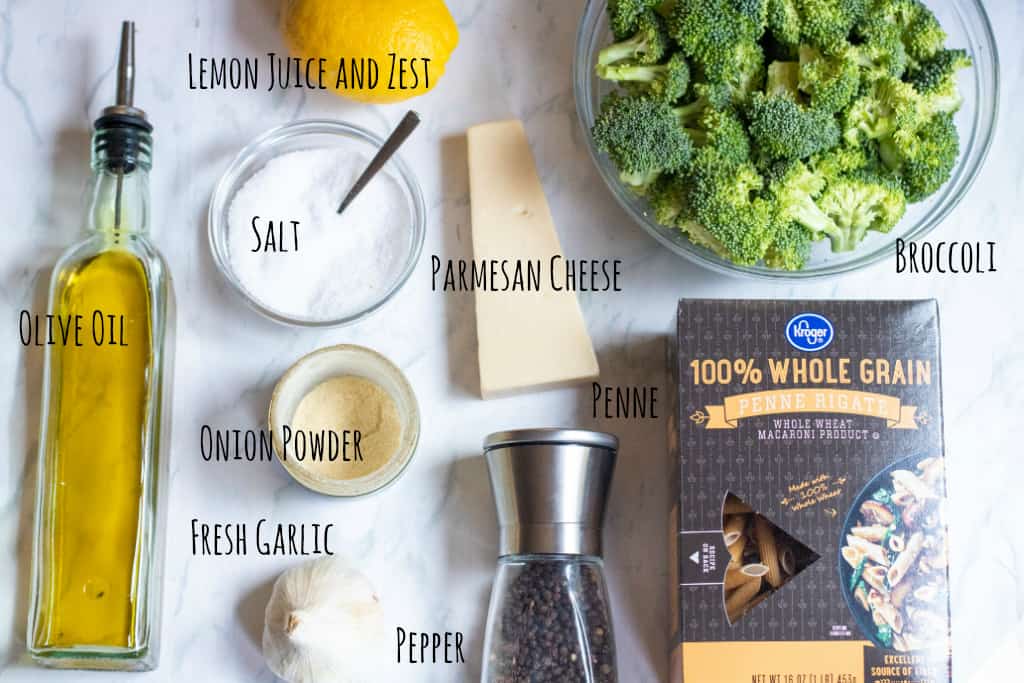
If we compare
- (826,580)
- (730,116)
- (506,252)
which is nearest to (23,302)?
(506,252)

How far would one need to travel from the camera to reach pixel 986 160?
1.31 metres

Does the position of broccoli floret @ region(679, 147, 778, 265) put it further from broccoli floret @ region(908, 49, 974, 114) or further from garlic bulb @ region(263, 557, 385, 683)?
garlic bulb @ region(263, 557, 385, 683)

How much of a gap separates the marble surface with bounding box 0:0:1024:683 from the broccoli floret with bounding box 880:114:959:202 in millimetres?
158

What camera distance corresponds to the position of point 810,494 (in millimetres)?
1105

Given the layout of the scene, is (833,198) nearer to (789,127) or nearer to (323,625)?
(789,127)

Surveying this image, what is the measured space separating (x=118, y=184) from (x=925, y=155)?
2.95 ft

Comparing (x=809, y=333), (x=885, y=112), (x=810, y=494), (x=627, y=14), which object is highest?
(x=627, y=14)

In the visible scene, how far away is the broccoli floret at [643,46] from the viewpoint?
3.80ft

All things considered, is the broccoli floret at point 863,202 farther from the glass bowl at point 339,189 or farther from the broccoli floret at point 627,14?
the glass bowl at point 339,189

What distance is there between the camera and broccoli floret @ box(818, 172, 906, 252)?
45.3 inches

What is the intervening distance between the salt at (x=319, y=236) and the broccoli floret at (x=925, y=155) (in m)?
0.55

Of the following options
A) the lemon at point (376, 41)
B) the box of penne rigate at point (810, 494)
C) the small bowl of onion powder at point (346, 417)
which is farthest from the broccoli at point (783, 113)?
the small bowl of onion powder at point (346, 417)

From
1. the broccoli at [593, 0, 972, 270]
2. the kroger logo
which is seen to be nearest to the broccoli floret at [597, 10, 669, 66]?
the broccoli at [593, 0, 972, 270]

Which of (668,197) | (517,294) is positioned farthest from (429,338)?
(668,197)
